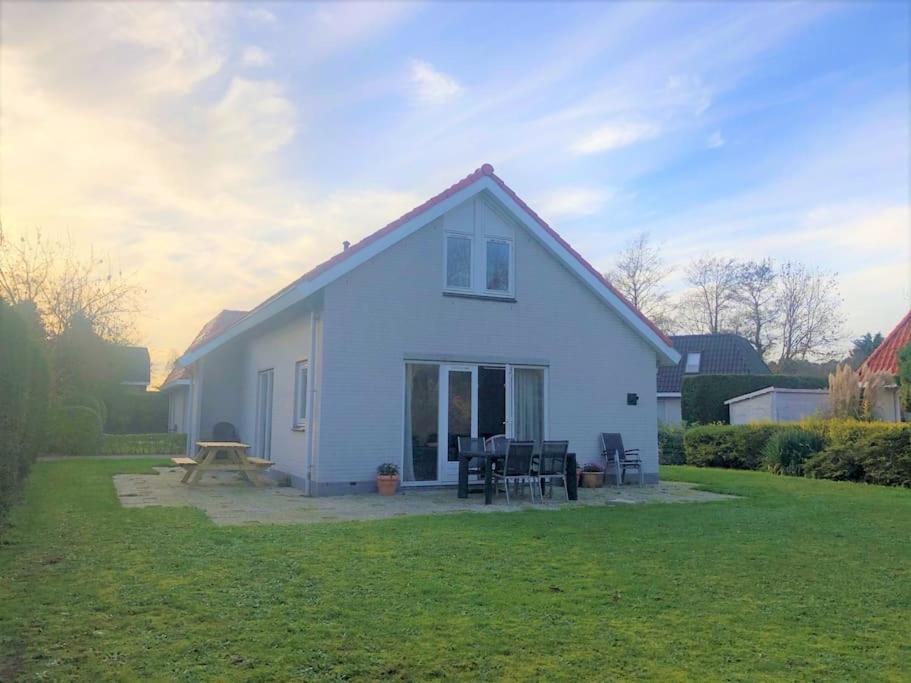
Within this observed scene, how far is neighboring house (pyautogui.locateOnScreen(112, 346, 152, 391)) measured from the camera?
121ft

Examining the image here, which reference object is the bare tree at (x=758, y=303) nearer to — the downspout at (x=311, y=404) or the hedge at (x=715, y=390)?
the hedge at (x=715, y=390)

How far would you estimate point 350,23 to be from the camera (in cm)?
620

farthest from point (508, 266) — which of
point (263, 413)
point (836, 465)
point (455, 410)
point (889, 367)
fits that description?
point (889, 367)

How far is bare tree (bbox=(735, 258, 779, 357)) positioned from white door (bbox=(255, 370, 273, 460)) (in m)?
36.0

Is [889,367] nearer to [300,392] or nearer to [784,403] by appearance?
[784,403]

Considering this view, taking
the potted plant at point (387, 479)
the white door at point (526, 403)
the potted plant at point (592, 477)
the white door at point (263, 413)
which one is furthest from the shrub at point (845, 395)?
the white door at point (263, 413)

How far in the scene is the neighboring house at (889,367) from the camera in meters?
19.7

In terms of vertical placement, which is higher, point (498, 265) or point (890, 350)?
→ point (498, 265)

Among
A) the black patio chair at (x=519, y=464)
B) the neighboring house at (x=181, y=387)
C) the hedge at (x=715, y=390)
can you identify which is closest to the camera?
the black patio chair at (x=519, y=464)

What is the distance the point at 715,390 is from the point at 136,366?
3061 centimetres

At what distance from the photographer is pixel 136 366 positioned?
41.9m

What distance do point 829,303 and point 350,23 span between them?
4378 centimetres

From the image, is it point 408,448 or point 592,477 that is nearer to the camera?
point 408,448

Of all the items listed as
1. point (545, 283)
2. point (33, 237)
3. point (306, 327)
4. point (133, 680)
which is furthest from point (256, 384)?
point (33, 237)
